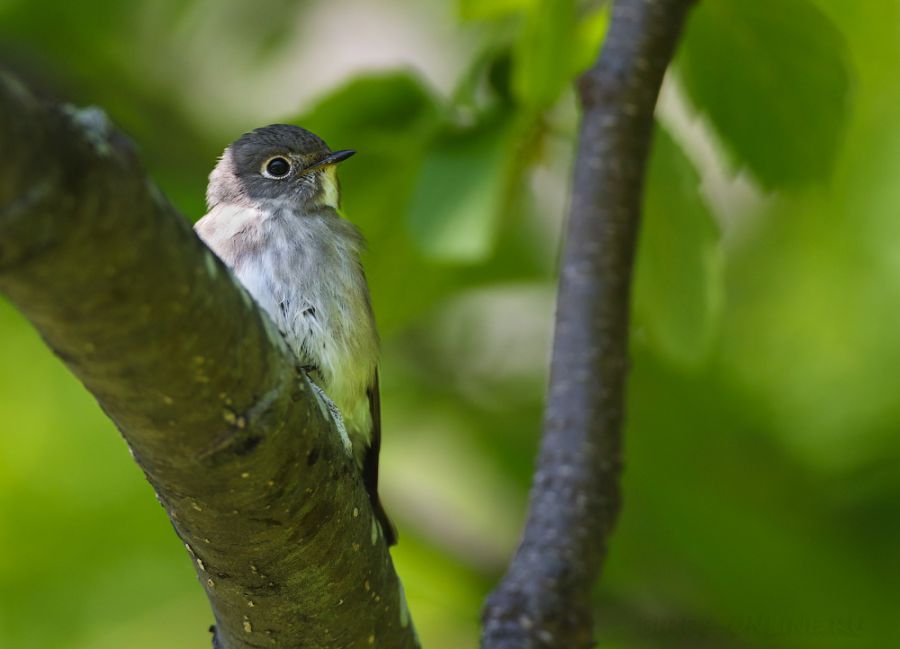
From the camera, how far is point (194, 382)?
177cm

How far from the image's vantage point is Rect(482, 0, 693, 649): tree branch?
135 inches

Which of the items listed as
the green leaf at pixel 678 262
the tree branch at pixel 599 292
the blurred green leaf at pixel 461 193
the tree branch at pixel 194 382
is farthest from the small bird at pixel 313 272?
the tree branch at pixel 194 382

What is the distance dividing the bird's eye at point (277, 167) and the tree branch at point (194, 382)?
2.38m

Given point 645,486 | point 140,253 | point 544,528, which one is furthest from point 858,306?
point 140,253

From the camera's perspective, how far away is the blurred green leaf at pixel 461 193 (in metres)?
2.93

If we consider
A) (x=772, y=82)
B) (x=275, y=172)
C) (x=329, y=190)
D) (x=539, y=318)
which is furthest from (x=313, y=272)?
(x=539, y=318)

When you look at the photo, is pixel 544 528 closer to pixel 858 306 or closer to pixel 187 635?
pixel 858 306

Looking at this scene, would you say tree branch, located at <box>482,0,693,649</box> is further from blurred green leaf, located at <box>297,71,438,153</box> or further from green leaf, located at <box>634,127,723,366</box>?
blurred green leaf, located at <box>297,71,438,153</box>

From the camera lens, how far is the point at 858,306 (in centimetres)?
433

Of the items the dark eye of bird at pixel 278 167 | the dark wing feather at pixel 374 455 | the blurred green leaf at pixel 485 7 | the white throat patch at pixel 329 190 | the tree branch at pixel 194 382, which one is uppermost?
the dark eye of bird at pixel 278 167

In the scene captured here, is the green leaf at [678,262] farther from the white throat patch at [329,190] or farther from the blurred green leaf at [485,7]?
the white throat patch at [329,190]

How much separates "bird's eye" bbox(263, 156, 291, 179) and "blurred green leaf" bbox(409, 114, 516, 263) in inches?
60.1

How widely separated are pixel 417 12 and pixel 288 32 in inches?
25.9

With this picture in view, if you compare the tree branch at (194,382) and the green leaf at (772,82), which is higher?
the green leaf at (772,82)
